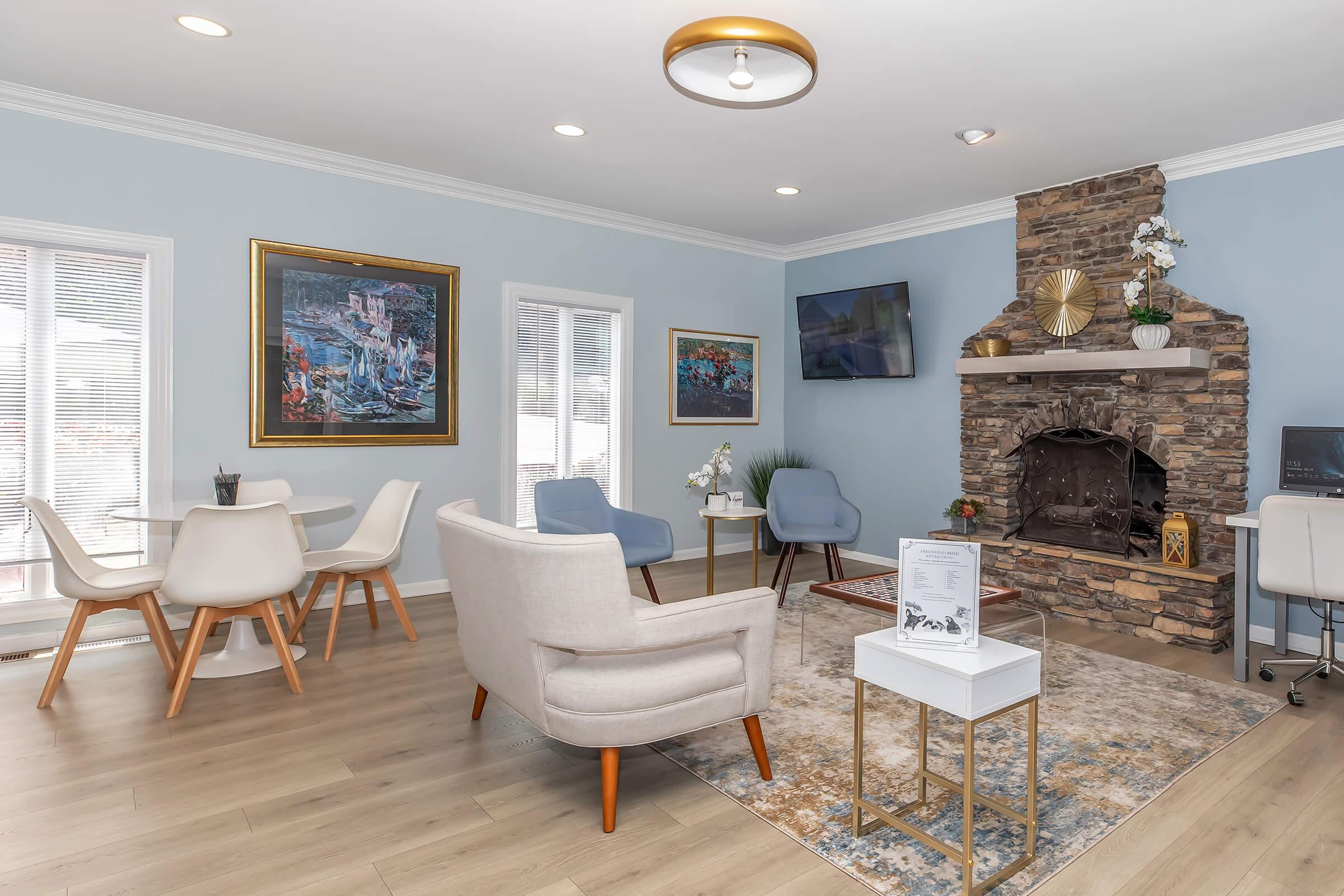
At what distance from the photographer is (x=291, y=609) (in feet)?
12.8

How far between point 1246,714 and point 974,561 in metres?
2.06

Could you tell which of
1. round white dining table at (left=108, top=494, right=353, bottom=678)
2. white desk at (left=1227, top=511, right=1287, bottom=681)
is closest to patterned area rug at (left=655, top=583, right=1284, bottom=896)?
white desk at (left=1227, top=511, right=1287, bottom=681)

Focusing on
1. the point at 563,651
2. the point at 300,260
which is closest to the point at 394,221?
the point at 300,260

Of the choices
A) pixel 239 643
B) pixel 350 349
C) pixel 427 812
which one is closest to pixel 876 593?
pixel 427 812

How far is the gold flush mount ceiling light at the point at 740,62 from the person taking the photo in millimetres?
2746

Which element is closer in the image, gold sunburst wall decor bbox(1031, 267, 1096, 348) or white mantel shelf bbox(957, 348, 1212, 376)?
white mantel shelf bbox(957, 348, 1212, 376)

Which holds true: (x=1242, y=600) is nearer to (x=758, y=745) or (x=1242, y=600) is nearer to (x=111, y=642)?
(x=758, y=745)

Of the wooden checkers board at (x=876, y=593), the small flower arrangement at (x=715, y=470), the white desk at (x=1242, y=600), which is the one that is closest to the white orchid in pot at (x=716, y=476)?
the small flower arrangement at (x=715, y=470)

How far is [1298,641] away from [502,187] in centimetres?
543

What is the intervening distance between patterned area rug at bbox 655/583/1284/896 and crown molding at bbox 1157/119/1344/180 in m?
2.82

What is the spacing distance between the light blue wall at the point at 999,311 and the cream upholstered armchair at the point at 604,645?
351cm

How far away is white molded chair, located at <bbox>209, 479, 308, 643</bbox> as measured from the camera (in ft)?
13.2

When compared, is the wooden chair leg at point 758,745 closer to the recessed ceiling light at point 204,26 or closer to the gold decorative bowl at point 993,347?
the recessed ceiling light at point 204,26

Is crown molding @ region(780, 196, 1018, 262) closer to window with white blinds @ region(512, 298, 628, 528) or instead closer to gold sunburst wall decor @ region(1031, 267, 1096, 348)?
gold sunburst wall decor @ region(1031, 267, 1096, 348)
